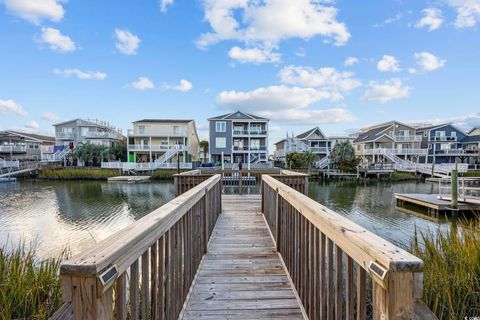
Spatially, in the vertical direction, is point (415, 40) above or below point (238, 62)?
below

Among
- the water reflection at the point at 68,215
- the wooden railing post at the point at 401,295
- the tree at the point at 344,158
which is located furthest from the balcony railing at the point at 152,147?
the wooden railing post at the point at 401,295

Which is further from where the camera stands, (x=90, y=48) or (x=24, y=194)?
(x=24, y=194)

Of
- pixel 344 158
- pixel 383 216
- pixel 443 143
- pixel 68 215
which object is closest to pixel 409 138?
pixel 443 143

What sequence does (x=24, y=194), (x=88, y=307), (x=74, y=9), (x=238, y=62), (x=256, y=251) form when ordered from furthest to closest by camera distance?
(x=238, y=62) < (x=24, y=194) < (x=74, y=9) < (x=256, y=251) < (x=88, y=307)

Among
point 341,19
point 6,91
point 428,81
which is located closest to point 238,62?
point 341,19

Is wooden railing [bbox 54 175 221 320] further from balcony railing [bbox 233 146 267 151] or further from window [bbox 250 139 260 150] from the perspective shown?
window [bbox 250 139 260 150]

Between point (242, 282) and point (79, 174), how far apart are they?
2910 cm

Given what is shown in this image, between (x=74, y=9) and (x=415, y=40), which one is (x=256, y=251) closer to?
(x=74, y=9)

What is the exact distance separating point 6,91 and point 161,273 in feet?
122

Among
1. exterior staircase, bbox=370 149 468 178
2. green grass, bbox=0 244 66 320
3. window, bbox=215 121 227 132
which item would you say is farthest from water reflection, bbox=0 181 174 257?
exterior staircase, bbox=370 149 468 178

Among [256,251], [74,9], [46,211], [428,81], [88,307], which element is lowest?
[46,211]

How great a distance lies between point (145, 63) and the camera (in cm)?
1786

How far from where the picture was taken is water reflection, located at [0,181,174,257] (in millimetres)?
8281

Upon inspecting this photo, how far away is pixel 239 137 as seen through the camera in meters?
30.8
